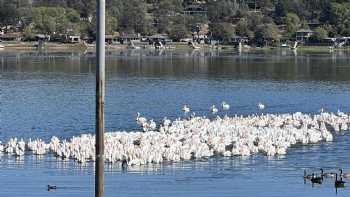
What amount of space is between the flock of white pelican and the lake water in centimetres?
58

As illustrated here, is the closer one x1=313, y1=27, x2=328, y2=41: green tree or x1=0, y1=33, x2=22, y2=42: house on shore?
x1=0, y1=33, x2=22, y2=42: house on shore

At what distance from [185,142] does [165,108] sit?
20.8 m

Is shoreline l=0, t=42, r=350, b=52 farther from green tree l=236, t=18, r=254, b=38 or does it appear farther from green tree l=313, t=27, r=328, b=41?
green tree l=236, t=18, r=254, b=38

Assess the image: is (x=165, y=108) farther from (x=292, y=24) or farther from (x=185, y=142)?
(x=292, y=24)

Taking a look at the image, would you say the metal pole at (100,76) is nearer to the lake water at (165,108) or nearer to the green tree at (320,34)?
the lake water at (165,108)

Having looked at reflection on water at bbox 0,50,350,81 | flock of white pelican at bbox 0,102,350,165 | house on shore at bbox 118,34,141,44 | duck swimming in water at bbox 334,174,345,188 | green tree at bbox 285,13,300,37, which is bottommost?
reflection on water at bbox 0,50,350,81

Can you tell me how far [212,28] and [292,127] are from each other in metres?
149

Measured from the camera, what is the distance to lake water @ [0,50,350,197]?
30109 millimetres

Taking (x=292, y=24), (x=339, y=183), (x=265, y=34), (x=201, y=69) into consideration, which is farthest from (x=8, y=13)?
(x=339, y=183)

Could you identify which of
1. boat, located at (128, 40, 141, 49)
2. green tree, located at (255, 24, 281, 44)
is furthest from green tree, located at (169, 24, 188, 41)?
green tree, located at (255, 24, 281, 44)

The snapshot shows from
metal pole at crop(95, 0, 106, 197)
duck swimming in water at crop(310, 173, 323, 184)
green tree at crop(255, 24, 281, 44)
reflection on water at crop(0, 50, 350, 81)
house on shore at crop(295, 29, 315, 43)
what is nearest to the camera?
metal pole at crop(95, 0, 106, 197)

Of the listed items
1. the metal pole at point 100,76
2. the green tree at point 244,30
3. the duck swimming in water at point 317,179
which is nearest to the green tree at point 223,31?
the green tree at point 244,30

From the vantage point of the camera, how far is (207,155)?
34906 millimetres

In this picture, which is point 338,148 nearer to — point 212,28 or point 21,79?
point 21,79
